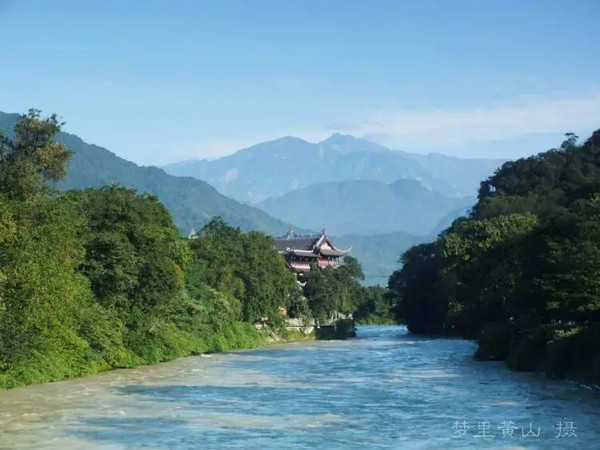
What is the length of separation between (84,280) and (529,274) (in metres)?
16.1

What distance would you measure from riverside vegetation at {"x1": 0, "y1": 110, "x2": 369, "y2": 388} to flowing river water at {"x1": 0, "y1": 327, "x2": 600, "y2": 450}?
1377 millimetres

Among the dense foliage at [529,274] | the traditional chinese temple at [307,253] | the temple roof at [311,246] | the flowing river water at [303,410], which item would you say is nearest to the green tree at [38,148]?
the flowing river water at [303,410]

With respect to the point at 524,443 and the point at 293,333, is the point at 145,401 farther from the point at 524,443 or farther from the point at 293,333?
the point at 293,333

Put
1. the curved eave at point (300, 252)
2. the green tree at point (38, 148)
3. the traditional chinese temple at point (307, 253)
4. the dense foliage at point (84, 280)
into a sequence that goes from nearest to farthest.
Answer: the dense foliage at point (84, 280) → the green tree at point (38, 148) → the curved eave at point (300, 252) → the traditional chinese temple at point (307, 253)

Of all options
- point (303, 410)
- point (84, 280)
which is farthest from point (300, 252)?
point (303, 410)

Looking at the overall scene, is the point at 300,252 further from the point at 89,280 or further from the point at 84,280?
the point at 84,280

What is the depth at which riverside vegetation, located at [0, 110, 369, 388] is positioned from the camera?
76.0 ft

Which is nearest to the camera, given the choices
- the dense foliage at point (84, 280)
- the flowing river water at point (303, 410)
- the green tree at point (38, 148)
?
the flowing river water at point (303, 410)

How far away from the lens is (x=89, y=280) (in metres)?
30.9

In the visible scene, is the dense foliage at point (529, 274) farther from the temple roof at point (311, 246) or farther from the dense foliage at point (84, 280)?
the dense foliage at point (84, 280)

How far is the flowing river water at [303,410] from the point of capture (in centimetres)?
1614

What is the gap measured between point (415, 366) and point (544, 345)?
582 centimetres

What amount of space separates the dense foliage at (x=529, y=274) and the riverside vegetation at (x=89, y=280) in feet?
44.9

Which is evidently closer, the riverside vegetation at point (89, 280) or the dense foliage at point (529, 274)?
the riverside vegetation at point (89, 280)
